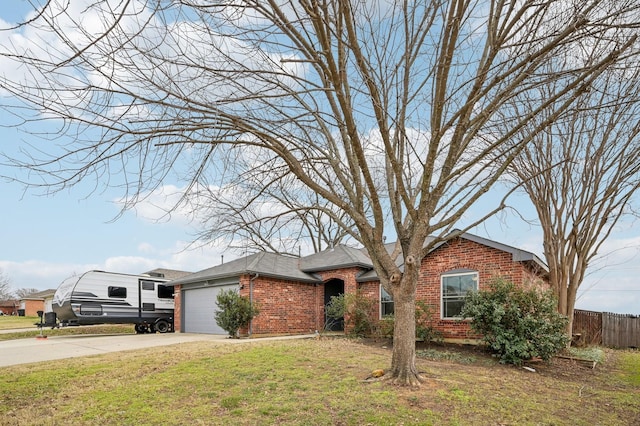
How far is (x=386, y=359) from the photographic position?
8680 millimetres

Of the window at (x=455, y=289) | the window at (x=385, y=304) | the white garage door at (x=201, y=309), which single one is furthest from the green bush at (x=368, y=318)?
the white garage door at (x=201, y=309)

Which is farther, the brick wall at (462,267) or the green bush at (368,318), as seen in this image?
the brick wall at (462,267)

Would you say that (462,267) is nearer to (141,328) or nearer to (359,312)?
(359,312)

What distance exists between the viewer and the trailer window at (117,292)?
57.0 feet

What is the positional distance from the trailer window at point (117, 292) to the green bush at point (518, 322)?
1457 cm

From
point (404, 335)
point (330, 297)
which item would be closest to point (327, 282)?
point (330, 297)

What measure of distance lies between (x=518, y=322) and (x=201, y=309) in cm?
1331

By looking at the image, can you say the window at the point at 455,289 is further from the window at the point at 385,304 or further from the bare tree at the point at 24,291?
the bare tree at the point at 24,291

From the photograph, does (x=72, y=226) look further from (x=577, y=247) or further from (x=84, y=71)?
(x=577, y=247)

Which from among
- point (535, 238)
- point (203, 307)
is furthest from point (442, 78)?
point (203, 307)

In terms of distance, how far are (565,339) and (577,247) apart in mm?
4382

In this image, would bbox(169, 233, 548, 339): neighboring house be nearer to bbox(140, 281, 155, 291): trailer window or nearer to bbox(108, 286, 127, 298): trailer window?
bbox(140, 281, 155, 291): trailer window

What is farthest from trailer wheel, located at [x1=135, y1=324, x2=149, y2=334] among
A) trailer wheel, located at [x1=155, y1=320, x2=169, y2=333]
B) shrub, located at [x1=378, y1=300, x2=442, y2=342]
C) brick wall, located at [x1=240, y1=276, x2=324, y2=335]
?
shrub, located at [x1=378, y1=300, x2=442, y2=342]

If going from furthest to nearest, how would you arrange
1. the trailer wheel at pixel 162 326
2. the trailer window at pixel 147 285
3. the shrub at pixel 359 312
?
the trailer wheel at pixel 162 326 < the trailer window at pixel 147 285 < the shrub at pixel 359 312
